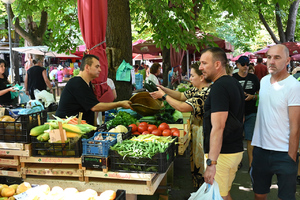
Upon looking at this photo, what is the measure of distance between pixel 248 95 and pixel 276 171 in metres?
2.73

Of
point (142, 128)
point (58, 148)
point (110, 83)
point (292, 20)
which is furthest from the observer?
point (292, 20)

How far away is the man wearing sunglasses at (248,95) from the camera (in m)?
5.80

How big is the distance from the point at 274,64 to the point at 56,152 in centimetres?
268

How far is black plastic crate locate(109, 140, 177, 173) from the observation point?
3291 millimetres

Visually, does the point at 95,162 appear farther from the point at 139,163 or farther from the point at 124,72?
the point at 124,72

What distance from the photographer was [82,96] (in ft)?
13.8

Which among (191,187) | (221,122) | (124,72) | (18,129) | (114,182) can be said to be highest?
(124,72)

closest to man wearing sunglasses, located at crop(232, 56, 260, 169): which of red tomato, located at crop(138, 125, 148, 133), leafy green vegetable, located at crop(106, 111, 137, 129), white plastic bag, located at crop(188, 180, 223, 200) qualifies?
red tomato, located at crop(138, 125, 148, 133)

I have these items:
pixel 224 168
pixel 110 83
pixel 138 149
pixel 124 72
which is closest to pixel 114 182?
pixel 138 149

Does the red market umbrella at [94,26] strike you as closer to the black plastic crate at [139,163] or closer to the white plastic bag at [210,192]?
the black plastic crate at [139,163]

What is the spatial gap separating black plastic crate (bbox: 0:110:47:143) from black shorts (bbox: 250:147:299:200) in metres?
2.74

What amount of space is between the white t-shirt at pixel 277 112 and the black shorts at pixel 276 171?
9 centimetres

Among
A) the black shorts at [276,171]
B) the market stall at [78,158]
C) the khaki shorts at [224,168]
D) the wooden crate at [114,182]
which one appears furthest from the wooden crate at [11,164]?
the black shorts at [276,171]

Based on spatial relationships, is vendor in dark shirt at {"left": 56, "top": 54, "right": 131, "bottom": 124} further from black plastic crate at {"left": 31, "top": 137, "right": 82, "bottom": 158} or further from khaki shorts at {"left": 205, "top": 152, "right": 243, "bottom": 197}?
khaki shorts at {"left": 205, "top": 152, "right": 243, "bottom": 197}
